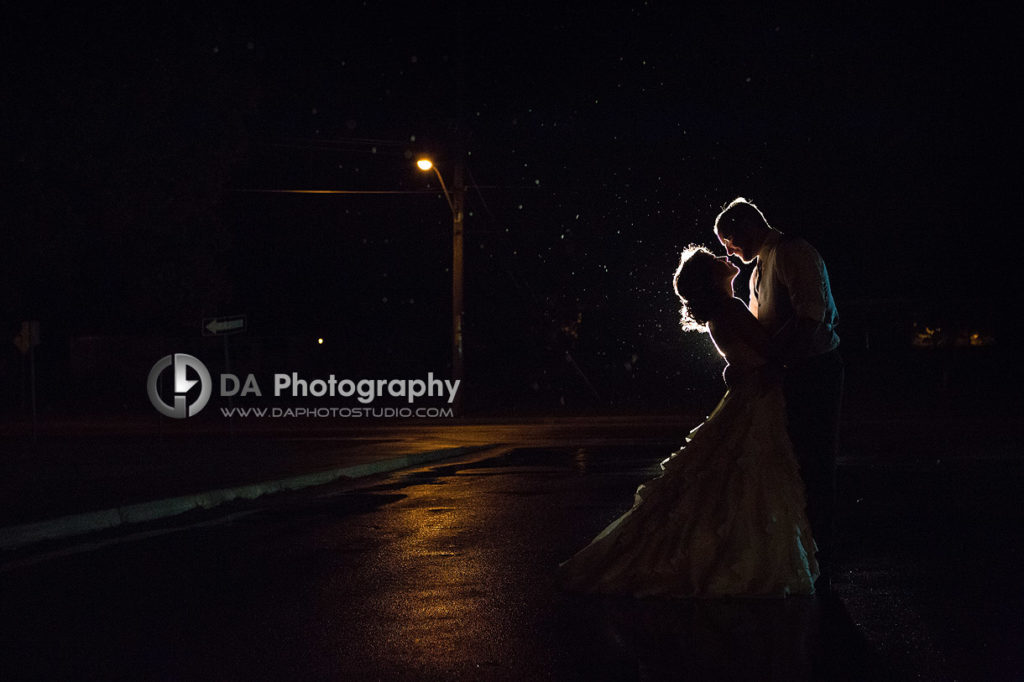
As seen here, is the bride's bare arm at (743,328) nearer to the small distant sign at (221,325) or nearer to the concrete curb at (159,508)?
the concrete curb at (159,508)

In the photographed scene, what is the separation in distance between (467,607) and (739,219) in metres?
2.44

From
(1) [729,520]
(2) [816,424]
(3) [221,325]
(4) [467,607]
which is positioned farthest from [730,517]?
(3) [221,325]

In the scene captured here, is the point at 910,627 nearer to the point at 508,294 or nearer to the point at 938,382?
the point at 508,294

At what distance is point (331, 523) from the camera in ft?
33.4

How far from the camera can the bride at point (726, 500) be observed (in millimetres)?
6156

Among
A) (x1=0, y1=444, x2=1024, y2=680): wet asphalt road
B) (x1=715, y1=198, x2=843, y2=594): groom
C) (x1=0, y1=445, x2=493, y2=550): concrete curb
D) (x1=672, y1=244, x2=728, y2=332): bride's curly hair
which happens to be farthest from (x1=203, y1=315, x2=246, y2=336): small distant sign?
(x1=715, y1=198, x2=843, y2=594): groom

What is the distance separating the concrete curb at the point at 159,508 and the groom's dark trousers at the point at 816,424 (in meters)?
6.21

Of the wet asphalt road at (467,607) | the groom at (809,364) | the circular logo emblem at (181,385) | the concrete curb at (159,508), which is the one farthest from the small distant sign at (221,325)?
the groom at (809,364)

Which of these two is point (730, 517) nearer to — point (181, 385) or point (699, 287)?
point (699, 287)

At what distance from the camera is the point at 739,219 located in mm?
6512

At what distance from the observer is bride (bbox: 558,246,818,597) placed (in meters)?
6.16

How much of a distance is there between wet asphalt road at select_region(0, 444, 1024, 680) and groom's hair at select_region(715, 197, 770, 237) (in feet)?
6.22

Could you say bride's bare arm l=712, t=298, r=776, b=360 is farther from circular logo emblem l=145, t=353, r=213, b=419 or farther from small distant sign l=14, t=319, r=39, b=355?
circular logo emblem l=145, t=353, r=213, b=419

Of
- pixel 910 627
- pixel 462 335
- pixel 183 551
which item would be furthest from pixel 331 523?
pixel 462 335
